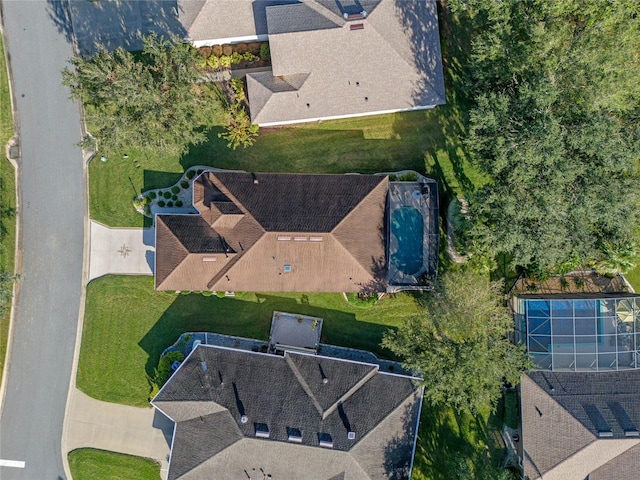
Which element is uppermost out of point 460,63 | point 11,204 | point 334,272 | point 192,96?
point 460,63

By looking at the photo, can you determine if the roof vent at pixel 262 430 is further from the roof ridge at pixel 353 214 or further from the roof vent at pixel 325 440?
the roof ridge at pixel 353 214

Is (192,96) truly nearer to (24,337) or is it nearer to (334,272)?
(334,272)

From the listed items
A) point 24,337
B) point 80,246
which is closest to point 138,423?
point 24,337

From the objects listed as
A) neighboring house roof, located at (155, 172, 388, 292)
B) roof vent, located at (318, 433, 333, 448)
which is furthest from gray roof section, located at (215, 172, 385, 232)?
roof vent, located at (318, 433, 333, 448)

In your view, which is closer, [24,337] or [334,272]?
[334,272]

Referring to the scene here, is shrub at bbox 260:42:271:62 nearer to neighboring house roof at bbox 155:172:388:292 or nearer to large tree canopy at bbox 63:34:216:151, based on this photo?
large tree canopy at bbox 63:34:216:151

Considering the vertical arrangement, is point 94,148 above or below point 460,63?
below

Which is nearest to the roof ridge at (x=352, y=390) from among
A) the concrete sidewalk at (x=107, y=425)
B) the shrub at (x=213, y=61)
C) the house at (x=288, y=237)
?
the house at (x=288, y=237)
